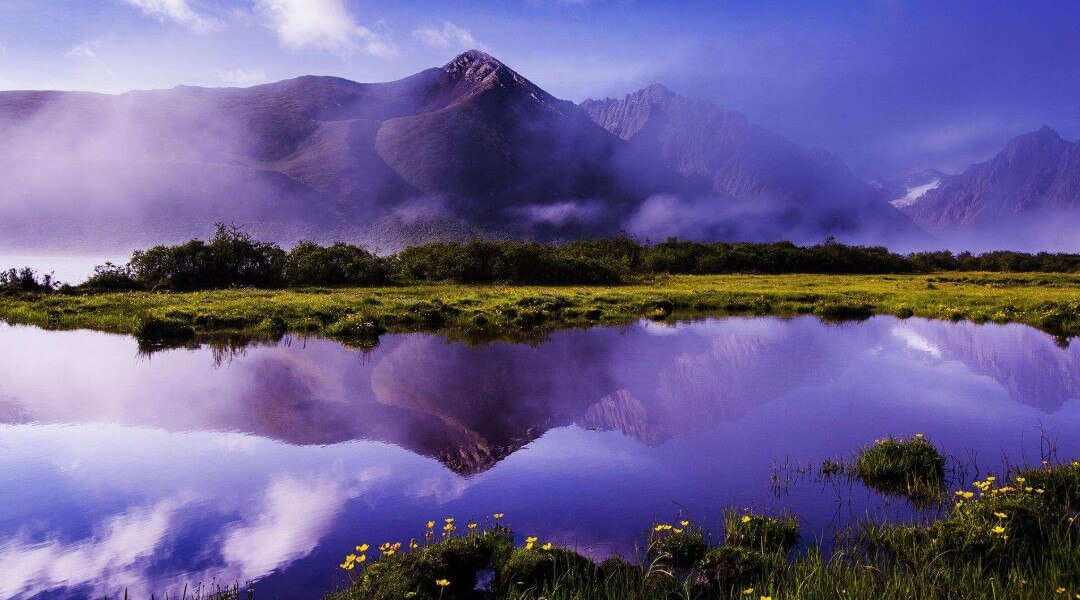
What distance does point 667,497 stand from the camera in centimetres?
918

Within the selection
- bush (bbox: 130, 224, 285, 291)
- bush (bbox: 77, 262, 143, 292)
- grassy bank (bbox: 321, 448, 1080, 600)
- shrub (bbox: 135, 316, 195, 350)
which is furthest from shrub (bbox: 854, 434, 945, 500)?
bush (bbox: 77, 262, 143, 292)

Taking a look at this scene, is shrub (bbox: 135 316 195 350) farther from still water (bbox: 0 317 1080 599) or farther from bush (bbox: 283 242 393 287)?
bush (bbox: 283 242 393 287)

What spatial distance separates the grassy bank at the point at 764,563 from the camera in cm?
586

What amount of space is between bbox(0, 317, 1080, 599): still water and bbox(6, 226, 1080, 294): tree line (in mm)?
32115

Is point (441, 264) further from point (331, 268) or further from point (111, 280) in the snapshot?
point (111, 280)

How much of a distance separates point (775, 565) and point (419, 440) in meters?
7.88

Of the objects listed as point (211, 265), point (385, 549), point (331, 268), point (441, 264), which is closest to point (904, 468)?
point (385, 549)

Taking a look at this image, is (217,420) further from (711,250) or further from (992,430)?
(711,250)

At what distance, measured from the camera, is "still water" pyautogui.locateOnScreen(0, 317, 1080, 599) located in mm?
7762

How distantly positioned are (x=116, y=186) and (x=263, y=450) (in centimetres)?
23969

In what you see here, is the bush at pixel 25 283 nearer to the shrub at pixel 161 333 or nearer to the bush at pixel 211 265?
the bush at pixel 211 265

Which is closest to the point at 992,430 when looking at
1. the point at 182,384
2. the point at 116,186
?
the point at 182,384

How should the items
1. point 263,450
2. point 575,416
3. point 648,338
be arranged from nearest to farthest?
point 263,450, point 575,416, point 648,338

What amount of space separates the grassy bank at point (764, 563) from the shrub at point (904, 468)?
136 centimetres
